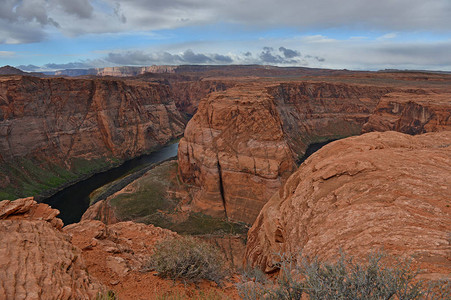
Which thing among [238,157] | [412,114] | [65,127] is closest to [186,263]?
[238,157]

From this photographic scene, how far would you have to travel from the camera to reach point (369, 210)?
28.4ft

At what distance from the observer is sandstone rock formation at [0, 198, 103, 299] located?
6230mm

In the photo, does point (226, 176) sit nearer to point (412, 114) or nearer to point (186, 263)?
point (186, 263)

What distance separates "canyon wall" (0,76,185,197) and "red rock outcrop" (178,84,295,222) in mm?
37046

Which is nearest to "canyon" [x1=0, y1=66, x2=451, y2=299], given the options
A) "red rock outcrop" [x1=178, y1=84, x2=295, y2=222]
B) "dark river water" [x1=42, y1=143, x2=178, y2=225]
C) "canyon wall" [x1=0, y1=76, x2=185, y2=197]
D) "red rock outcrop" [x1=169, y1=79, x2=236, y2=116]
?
"red rock outcrop" [x1=178, y1=84, x2=295, y2=222]

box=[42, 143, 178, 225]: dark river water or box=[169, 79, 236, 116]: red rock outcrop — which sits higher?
box=[169, 79, 236, 116]: red rock outcrop

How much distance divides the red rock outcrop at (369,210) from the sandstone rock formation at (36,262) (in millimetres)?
5627

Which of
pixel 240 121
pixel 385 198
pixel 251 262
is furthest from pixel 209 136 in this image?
pixel 385 198

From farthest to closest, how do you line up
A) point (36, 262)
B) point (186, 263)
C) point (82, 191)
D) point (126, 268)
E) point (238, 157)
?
1. point (82, 191)
2. point (238, 157)
3. point (126, 268)
4. point (186, 263)
5. point (36, 262)

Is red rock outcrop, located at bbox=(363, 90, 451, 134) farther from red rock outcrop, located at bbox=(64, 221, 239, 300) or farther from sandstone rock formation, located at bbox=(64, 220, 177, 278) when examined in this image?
red rock outcrop, located at bbox=(64, 221, 239, 300)

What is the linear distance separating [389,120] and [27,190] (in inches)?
3540

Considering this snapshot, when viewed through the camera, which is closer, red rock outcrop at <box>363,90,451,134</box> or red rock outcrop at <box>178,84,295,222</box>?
red rock outcrop at <box>178,84,295,222</box>

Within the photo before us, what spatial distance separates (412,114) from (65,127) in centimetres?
8708

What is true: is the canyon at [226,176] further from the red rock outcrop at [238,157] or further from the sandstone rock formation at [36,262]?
the red rock outcrop at [238,157]
